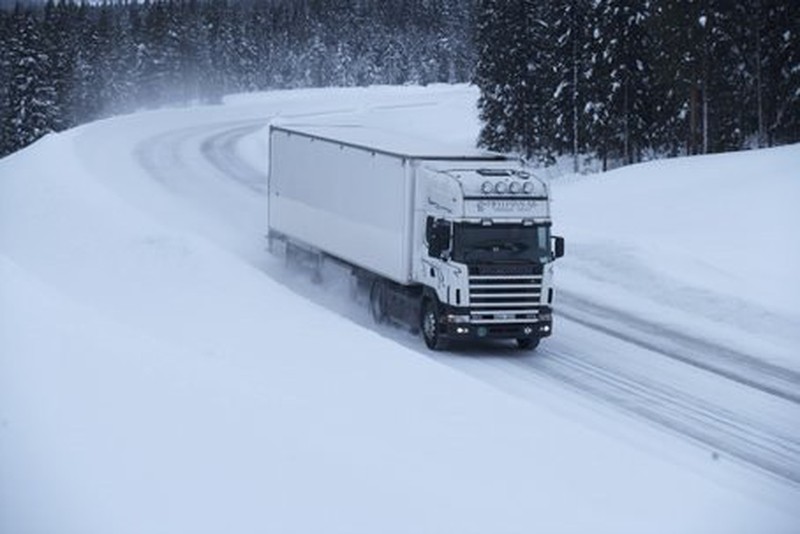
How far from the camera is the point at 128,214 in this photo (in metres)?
32.4

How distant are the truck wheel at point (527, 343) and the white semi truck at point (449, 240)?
0.03 meters

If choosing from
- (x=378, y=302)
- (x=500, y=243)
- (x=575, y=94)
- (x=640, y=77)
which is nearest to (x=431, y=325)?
(x=500, y=243)

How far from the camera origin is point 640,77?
5256 centimetres

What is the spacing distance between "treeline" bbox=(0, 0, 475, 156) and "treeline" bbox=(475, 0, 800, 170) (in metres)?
38.7

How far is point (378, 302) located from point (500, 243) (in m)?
3.72

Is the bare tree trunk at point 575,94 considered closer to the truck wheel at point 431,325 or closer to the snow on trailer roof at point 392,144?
the snow on trailer roof at point 392,144

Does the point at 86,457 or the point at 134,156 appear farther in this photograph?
the point at 134,156

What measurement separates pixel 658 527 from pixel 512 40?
53086 millimetres

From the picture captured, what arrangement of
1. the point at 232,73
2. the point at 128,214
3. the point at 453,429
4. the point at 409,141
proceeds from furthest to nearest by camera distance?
the point at 232,73 → the point at 128,214 → the point at 409,141 → the point at 453,429

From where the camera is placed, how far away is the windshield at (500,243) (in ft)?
64.4

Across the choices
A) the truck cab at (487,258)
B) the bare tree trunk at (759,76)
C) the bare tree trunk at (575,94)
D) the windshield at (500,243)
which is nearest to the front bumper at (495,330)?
the truck cab at (487,258)

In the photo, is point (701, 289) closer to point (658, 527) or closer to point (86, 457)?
point (658, 527)

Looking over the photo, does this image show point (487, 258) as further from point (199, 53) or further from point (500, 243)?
point (199, 53)

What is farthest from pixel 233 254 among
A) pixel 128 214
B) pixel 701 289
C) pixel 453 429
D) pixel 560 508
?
pixel 560 508
